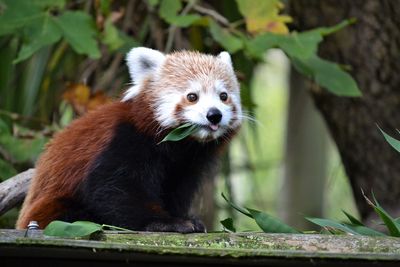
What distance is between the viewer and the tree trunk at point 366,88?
4941 mm

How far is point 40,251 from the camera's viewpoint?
2.42 meters

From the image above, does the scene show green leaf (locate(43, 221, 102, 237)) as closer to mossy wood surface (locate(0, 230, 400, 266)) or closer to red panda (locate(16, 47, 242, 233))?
mossy wood surface (locate(0, 230, 400, 266))

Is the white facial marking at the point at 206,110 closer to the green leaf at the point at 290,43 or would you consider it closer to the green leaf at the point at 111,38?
the green leaf at the point at 290,43

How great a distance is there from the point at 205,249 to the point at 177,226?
2.15 feet

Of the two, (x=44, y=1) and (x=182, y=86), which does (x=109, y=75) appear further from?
(x=182, y=86)

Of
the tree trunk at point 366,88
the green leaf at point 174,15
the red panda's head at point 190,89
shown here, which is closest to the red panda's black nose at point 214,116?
the red panda's head at point 190,89

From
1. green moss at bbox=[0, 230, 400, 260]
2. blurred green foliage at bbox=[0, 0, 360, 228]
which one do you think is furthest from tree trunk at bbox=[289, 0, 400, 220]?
green moss at bbox=[0, 230, 400, 260]

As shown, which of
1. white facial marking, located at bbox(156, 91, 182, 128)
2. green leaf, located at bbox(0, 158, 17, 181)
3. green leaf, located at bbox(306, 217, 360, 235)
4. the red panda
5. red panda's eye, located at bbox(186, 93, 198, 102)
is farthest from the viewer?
green leaf, located at bbox(0, 158, 17, 181)

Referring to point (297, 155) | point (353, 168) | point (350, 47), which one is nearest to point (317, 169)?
point (297, 155)

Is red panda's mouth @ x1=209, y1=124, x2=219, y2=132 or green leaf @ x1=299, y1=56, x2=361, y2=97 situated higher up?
green leaf @ x1=299, y1=56, x2=361, y2=97

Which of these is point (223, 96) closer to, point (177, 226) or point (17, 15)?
point (177, 226)

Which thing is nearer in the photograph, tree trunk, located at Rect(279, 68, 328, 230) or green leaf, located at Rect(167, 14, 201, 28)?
green leaf, located at Rect(167, 14, 201, 28)

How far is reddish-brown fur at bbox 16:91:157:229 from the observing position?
10.9 ft

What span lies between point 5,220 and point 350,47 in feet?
7.32
